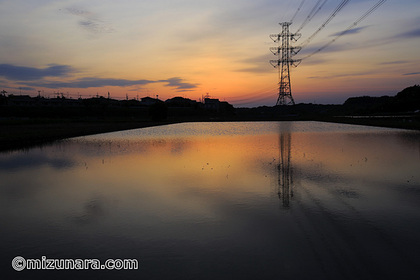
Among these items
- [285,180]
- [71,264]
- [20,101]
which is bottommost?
[71,264]

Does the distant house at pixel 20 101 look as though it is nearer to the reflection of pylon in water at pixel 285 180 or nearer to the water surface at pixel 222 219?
the water surface at pixel 222 219

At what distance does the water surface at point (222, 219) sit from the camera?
6.03 meters

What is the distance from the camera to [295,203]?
1009 cm

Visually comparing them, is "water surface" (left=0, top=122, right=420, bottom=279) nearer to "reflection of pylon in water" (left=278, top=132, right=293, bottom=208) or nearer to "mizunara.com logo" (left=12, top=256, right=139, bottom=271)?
"reflection of pylon in water" (left=278, top=132, right=293, bottom=208)

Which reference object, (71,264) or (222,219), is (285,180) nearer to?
(222,219)

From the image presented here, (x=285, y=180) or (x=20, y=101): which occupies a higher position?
(x=20, y=101)

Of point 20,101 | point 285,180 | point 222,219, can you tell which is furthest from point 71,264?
point 20,101

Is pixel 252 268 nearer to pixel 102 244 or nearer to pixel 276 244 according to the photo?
pixel 276 244

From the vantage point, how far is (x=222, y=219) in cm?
861

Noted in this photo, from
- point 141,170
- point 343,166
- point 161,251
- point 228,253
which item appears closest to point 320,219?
point 228,253

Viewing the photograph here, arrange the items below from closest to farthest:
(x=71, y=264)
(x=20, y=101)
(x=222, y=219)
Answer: (x=71, y=264) < (x=222, y=219) < (x=20, y=101)

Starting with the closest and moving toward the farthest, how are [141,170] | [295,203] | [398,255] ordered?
[398,255] < [295,203] < [141,170]

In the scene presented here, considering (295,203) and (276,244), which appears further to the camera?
(295,203)

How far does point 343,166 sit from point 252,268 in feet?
42.3
